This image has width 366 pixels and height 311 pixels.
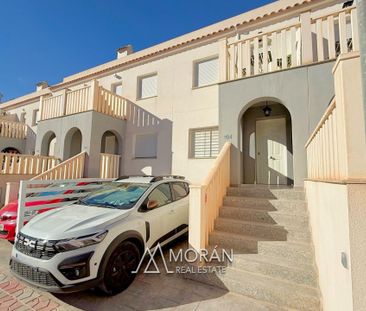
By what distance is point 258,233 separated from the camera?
4223 mm

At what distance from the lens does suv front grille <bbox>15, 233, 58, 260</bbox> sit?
3.02 meters

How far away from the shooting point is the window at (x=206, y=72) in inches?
346

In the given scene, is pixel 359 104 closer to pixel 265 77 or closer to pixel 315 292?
pixel 315 292

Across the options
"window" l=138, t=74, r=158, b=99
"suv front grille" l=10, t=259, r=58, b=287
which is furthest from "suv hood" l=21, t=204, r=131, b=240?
"window" l=138, t=74, r=158, b=99

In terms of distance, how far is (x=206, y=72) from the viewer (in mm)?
9031

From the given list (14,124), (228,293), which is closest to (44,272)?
(228,293)

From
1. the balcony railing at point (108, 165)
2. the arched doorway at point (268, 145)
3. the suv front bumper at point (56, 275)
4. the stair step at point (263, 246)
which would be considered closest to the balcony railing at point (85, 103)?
the balcony railing at point (108, 165)

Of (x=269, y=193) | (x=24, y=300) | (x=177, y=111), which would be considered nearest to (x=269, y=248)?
(x=269, y=193)

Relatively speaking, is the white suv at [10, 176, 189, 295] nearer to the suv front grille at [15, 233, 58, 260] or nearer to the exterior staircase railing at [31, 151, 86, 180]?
the suv front grille at [15, 233, 58, 260]

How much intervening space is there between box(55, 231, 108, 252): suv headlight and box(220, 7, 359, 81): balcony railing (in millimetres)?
5649

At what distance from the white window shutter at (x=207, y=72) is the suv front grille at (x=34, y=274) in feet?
26.6

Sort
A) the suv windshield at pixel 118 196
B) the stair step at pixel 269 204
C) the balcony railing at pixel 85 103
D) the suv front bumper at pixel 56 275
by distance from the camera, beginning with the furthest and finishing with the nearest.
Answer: the balcony railing at pixel 85 103
the stair step at pixel 269 204
the suv windshield at pixel 118 196
the suv front bumper at pixel 56 275

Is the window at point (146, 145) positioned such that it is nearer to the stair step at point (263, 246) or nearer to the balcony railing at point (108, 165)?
the balcony railing at point (108, 165)

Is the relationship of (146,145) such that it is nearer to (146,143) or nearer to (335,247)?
(146,143)
